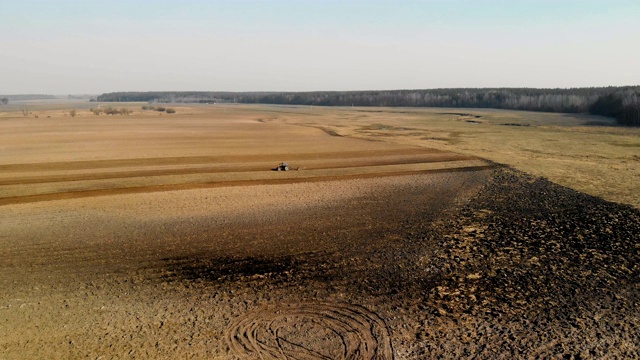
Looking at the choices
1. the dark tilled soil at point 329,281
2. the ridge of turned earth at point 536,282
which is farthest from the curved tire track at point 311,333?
the ridge of turned earth at point 536,282

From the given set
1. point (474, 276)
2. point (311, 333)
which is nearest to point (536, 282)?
point (474, 276)

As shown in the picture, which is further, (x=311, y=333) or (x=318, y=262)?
(x=318, y=262)

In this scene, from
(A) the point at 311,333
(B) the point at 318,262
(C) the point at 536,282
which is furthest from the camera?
(B) the point at 318,262

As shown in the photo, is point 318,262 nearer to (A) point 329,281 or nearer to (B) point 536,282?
(A) point 329,281

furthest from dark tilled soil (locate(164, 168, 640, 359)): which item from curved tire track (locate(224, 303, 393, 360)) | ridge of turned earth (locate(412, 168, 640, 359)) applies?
curved tire track (locate(224, 303, 393, 360))

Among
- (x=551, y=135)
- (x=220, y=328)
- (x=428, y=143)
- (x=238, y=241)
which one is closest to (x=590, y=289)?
(x=220, y=328)

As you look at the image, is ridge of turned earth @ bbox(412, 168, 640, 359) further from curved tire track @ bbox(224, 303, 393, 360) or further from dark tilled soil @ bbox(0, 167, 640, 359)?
curved tire track @ bbox(224, 303, 393, 360)

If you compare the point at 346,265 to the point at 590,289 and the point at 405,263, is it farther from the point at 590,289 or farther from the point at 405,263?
the point at 590,289
